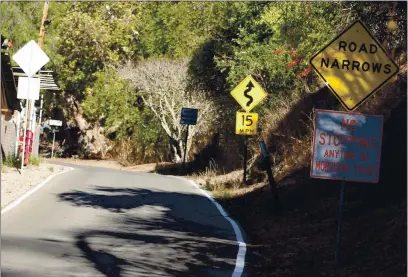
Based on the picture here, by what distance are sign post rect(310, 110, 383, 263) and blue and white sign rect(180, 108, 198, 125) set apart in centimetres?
2425

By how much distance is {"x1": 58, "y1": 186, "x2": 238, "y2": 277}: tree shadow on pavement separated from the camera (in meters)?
9.15

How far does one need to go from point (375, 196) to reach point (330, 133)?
2819 mm

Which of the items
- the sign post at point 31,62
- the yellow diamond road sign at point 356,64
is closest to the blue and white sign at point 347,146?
the yellow diamond road sign at point 356,64

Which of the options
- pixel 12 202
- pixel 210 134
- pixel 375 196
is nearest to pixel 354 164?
pixel 375 196

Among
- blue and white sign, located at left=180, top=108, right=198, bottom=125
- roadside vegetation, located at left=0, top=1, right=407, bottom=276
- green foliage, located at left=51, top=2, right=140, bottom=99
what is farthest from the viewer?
green foliage, located at left=51, top=2, right=140, bottom=99

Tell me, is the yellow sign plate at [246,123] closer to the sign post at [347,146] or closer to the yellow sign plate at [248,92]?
the yellow sign plate at [248,92]

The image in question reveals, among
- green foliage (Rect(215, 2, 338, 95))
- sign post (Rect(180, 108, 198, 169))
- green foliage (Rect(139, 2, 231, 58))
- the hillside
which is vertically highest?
green foliage (Rect(139, 2, 231, 58))

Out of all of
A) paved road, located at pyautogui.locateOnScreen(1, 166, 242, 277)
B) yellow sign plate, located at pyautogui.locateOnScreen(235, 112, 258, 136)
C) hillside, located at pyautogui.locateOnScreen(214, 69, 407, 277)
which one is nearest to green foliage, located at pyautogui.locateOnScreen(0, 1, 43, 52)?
yellow sign plate, located at pyautogui.locateOnScreen(235, 112, 258, 136)

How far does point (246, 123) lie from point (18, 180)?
688cm

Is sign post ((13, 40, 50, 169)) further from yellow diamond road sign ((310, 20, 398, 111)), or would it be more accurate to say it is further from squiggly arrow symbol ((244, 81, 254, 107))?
yellow diamond road sign ((310, 20, 398, 111))

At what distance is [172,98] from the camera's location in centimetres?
4247

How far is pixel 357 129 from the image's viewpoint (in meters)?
9.51

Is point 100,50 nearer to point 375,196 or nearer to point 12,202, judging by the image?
point 12,202

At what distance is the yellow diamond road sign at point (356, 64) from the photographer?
31.9 feet
